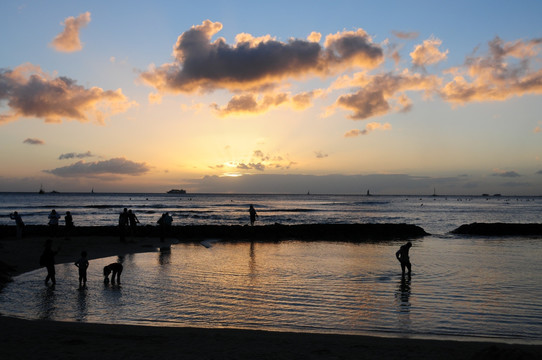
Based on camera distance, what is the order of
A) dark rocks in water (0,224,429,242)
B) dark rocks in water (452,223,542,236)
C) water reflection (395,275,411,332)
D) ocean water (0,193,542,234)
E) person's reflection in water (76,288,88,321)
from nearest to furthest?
1. water reflection (395,275,411,332)
2. person's reflection in water (76,288,88,321)
3. dark rocks in water (0,224,429,242)
4. dark rocks in water (452,223,542,236)
5. ocean water (0,193,542,234)

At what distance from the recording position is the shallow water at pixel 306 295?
10336 mm

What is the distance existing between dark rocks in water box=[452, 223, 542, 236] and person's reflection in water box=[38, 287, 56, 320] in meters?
34.5

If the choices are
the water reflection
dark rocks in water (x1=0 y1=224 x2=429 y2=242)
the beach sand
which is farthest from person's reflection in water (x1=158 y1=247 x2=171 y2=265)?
the water reflection

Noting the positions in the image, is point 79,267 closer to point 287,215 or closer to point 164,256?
point 164,256

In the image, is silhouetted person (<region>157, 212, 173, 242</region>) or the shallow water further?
silhouetted person (<region>157, 212, 173, 242</region>)

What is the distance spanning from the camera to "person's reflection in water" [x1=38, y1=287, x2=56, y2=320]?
10719 millimetres

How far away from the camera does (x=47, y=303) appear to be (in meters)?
12.0

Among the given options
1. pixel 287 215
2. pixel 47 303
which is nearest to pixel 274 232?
pixel 47 303

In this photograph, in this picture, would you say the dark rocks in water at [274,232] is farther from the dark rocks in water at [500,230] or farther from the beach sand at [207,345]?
the beach sand at [207,345]

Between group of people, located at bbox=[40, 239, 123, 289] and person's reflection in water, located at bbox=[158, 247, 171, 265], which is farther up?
group of people, located at bbox=[40, 239, 123, 289]

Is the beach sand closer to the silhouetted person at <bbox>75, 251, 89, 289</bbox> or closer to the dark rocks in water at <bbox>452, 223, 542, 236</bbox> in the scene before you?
the silhouetted person at <bbox>75, 251, 89, 289</bbox>

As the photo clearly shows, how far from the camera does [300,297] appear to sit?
12.9 meters

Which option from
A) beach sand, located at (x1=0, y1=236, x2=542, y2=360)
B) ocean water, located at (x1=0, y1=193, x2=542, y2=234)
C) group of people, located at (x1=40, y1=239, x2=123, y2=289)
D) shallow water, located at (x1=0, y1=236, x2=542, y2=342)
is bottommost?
ocean water, located at (x1=0, y1=193, x2=542, y2=234)

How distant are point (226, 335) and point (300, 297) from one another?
4191 millimetres
